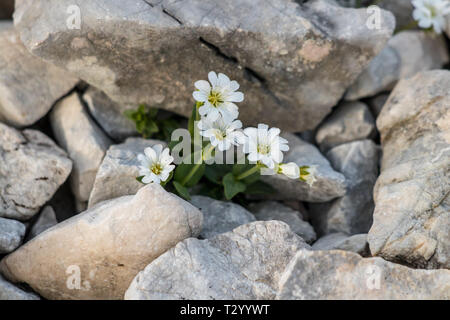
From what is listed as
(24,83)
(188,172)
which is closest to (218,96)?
(188,172)

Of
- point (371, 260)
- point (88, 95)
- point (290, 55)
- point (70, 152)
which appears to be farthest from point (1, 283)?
point (290, 55)

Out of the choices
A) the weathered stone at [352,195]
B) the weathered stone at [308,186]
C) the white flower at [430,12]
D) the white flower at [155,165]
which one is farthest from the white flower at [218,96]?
the white flower at [430,12]

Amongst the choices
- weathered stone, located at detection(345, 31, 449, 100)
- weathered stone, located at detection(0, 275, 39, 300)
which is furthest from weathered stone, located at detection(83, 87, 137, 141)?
weathered stone, located at detection(345, 31, 449, 100)

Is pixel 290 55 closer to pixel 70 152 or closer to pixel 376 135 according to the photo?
pixel 376 135

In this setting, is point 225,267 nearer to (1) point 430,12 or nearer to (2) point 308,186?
(2) point 308,186

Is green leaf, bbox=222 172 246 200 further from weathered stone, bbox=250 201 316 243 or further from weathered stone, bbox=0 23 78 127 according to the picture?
weathered stone, bbox=0 23 78 127
